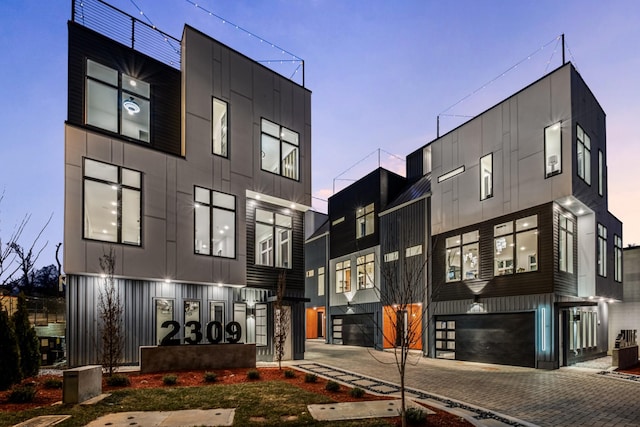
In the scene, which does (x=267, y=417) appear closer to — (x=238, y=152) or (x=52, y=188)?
(x=238, y=152)

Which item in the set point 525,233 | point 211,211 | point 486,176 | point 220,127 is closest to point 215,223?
point 211,211

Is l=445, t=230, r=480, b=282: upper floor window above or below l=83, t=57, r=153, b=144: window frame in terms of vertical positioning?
below

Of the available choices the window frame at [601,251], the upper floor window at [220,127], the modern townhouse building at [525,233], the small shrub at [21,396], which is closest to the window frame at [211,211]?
the upper floor window at [220,127]

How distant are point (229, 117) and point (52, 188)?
139 m

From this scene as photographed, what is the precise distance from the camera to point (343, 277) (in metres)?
30.2

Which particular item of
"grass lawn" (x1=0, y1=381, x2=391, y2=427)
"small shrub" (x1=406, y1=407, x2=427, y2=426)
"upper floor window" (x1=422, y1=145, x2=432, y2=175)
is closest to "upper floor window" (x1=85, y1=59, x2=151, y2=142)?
"grass lawn" (x1=0, y1=381, x2=391, y2=427)

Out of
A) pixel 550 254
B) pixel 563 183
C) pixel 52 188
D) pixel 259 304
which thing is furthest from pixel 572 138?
pixel 52 188

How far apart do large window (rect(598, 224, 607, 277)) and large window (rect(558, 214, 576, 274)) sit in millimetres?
1986

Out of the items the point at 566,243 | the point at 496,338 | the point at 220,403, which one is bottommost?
the point at 496,338

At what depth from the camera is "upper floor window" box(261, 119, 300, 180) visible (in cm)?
1828

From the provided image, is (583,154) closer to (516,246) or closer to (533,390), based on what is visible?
(516,246)

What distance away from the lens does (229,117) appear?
16812mm

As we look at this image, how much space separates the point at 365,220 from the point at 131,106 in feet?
57.0

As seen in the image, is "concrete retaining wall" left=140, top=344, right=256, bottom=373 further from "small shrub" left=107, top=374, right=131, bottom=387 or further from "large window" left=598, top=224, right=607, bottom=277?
"large window" left=598, top=224, right=607, bottom=277
